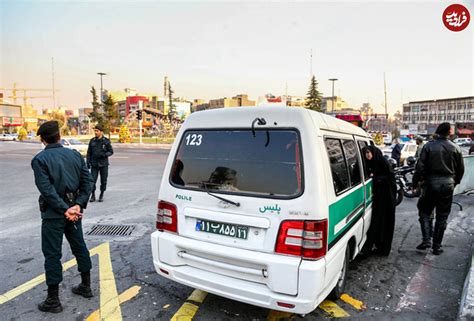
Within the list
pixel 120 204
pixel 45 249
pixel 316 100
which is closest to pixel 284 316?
pixel 45 249

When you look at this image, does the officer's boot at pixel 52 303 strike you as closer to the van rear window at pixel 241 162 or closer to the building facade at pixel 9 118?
the van rear window at pixel 241 162

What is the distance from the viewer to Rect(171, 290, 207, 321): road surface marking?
3.03 meters

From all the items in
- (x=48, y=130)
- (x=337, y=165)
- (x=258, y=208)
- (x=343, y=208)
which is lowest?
(x=343, y=208)

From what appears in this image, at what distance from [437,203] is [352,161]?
1908 mm

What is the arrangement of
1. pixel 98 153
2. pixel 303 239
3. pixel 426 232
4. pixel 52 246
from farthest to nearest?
pixel 98 153 < pixel 426 232 < pixel 52 246 < pixel 303 239

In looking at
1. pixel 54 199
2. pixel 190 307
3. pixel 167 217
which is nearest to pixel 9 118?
pixel 54 199

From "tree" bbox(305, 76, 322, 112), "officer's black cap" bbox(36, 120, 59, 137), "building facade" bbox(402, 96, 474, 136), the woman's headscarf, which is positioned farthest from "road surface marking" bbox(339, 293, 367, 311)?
"building facade" bbox(402, 96, 474, 136)

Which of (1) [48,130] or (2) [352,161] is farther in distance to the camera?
(2) [352,161]

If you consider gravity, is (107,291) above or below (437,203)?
below

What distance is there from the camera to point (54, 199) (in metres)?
3.00

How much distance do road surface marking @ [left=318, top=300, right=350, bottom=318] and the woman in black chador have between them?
157 centimetres

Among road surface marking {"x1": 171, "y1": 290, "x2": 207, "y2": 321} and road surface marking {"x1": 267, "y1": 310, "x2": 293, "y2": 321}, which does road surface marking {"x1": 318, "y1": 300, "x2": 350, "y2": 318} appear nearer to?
road surface marking {"x1": 267, "y1": 310, "x2": 293, "y2": 321}

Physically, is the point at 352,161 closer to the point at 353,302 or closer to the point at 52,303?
the point at 353,302

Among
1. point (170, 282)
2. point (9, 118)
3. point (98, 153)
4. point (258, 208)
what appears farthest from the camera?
point (9, 118)
